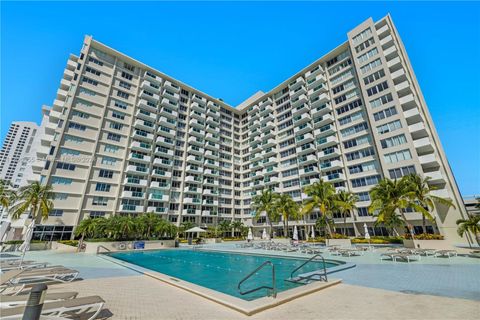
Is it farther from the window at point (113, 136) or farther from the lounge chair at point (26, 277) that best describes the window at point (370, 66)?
the window at point (113, 136)

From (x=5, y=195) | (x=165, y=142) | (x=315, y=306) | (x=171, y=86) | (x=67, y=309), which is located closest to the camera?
(x=67, y=309)

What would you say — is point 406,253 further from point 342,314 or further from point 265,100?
point 265,100

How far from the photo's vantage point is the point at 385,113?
132 ft

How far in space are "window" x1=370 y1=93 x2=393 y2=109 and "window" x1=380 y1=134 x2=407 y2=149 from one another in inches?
286

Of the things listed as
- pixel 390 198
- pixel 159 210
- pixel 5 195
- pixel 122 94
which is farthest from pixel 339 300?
pixel 122 94

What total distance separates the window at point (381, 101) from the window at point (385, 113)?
161 centimetres

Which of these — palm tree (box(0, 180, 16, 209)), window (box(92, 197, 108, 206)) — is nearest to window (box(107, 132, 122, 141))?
window (box(92, 197, 108, 206))

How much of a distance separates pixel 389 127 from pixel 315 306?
42.1 m

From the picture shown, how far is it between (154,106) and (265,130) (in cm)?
3225

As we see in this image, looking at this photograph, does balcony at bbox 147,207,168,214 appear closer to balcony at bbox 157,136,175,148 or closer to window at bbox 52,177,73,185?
window at bbox 52,177,73,185

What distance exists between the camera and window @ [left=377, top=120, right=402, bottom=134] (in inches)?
1511

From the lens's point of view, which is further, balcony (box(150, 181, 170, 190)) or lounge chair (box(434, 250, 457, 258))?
balcony (box(150, 181, 170, 190))

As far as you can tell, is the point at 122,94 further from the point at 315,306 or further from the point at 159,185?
the point at 315,306

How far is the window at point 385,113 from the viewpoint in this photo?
129 ft
